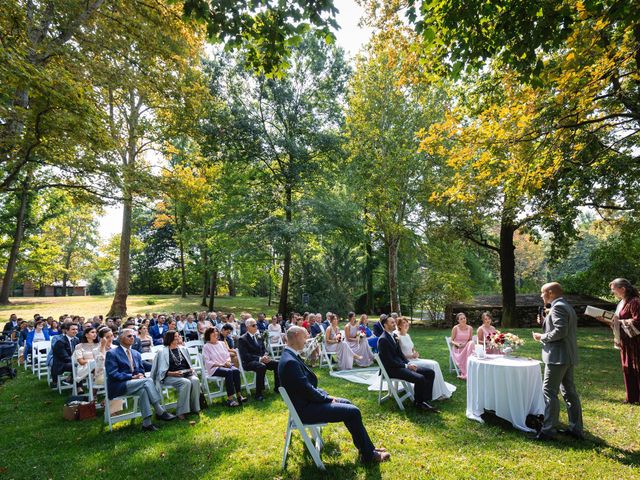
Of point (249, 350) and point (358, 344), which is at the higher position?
point (249, 350)

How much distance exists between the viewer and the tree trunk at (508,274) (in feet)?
58.7

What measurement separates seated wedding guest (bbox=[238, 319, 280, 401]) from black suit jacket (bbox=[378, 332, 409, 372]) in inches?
96.9

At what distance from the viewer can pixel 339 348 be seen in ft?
32.6

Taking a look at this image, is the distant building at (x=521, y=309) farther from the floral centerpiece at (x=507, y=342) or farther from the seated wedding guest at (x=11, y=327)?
the seated wedding guest at (x=11, y=327)

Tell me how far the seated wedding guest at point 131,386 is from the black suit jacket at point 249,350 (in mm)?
1990

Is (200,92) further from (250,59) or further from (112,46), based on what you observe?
(250,59)

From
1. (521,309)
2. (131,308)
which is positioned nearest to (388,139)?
(521,309)

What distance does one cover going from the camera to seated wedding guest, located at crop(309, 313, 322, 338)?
1178 cm

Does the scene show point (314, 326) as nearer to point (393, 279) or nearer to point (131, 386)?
point (131, 386)

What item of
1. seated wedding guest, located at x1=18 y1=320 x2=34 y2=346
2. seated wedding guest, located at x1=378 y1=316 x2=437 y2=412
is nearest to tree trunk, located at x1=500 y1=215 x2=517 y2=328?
seated wedding guest, located at x1=378 y1=316 x2=437 y2=412

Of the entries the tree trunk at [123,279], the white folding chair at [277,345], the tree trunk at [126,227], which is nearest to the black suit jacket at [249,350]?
the white folding chair at [277,345]

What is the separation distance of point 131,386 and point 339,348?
5.52 meters

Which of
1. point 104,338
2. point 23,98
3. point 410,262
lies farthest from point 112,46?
point 410,262

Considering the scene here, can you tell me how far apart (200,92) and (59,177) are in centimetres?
599
